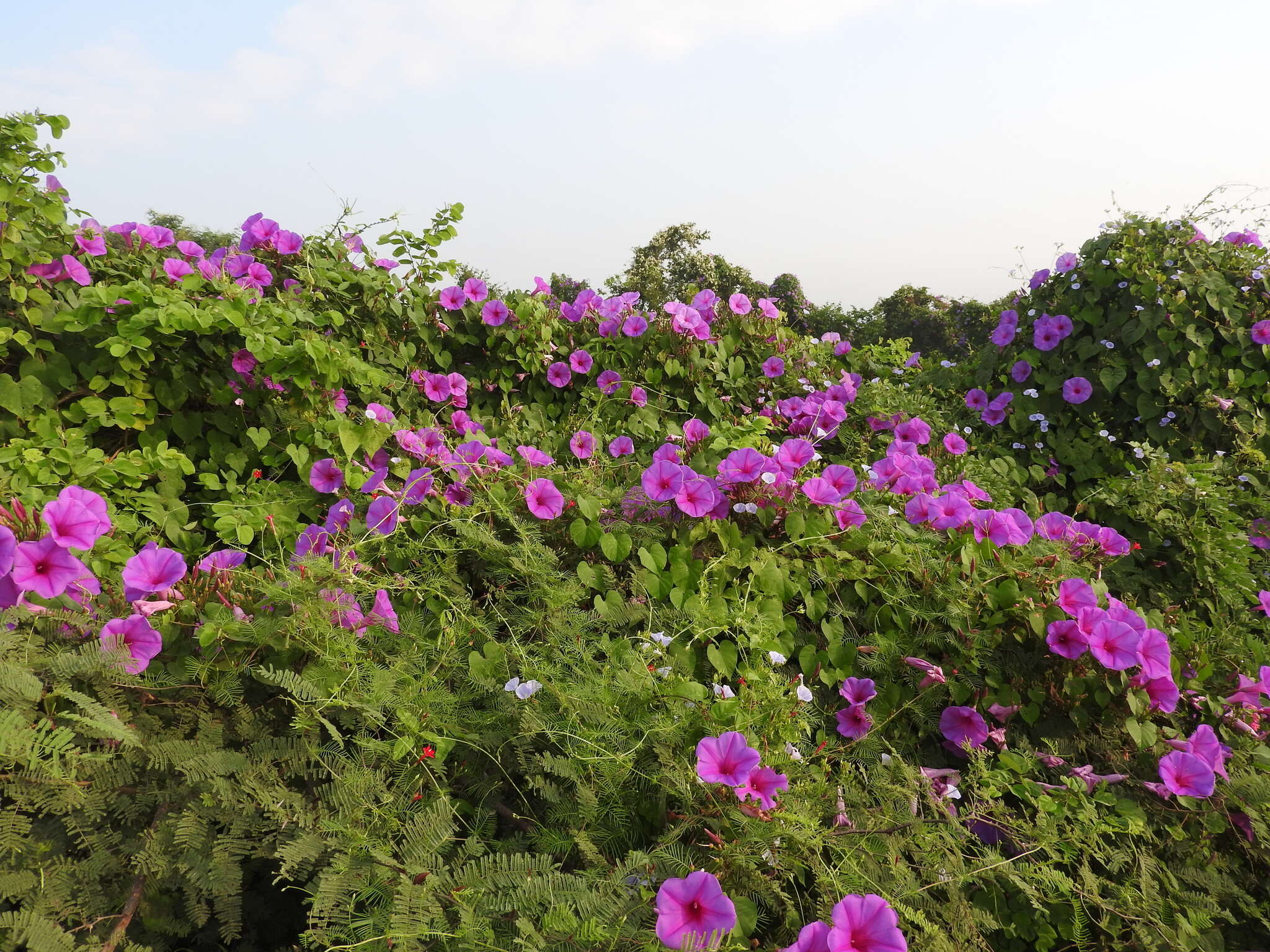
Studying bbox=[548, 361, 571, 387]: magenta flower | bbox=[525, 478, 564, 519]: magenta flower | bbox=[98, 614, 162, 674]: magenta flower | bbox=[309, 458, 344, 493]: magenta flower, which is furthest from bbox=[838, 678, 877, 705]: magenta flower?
bbox=[548, 361, 571, 387]: magenta flower

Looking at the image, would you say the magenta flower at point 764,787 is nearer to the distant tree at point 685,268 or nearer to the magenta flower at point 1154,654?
the magenta flower at point 1154,654

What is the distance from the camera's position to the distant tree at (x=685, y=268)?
1022 centimetres

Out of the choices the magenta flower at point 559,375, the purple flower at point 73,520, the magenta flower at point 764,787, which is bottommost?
the magenta flower at point 764,787

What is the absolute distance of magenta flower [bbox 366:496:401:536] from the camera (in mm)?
2061

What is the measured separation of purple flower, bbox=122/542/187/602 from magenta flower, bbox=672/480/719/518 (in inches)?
53.0

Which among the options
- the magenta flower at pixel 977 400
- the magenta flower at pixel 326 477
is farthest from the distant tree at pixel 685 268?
the magenta flower at pixel 326 477

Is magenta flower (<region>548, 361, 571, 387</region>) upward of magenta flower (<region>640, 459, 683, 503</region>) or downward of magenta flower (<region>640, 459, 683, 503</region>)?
upward

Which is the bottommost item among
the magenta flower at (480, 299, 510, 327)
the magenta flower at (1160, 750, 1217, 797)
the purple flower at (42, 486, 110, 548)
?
the magenta flower at (1160, 750, 1217, 797)

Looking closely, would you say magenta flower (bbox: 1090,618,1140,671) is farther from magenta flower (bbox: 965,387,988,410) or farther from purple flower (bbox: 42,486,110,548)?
magenta flower (bbox: 965,387,988,410)

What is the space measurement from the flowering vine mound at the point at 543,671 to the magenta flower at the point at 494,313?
0.76m

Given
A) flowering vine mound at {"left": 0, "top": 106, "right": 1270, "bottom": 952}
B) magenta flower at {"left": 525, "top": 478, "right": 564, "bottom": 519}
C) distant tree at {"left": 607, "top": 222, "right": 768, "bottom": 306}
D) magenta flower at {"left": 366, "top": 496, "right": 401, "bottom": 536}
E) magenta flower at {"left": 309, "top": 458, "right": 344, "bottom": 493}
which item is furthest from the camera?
distant tree at {"left": 607, "top": 222, "right": 768, "bottom": 306}

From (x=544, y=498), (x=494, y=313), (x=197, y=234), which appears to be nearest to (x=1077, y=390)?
(x=494, y=313)

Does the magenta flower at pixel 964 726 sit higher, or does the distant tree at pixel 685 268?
the distant tree at pixel 685 268

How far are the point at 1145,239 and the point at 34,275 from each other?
6171mm
